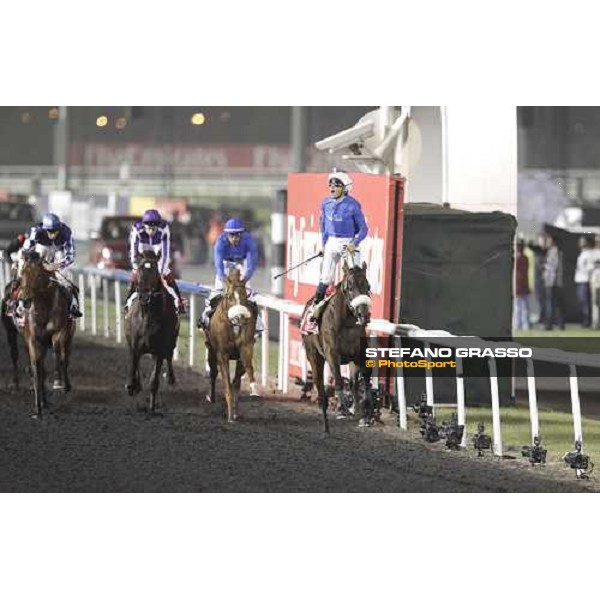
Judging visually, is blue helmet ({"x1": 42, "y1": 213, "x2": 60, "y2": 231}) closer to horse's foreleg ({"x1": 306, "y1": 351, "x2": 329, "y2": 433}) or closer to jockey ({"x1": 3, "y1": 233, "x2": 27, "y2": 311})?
jockey ({"x1": 3, "y1": 233, "x2": 27, "y2": 311})

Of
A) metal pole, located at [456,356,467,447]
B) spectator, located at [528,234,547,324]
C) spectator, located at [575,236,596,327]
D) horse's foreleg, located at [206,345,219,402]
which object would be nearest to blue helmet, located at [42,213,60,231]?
horse's foreleg, located at [206,345,219,402]

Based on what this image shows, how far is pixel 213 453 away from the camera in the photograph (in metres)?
16.0

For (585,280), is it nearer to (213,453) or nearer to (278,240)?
(278,240)

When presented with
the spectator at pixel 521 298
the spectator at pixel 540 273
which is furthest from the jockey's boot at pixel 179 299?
the spectator at pixel 540 273

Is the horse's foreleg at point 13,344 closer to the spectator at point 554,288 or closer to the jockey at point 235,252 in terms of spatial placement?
the jockey at point 235,252

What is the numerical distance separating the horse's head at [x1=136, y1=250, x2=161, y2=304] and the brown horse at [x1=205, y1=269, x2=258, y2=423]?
1.89 ft

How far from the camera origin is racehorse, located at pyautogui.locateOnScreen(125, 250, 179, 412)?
1705 cm

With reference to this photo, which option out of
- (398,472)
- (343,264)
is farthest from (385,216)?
(398,472)

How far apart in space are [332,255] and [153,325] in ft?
5.69

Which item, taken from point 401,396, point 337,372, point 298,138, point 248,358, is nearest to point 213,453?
point 337,372

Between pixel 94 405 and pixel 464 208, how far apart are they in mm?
3875

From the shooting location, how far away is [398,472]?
15094 millimetres

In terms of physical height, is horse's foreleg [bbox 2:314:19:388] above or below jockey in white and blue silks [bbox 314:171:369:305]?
below
